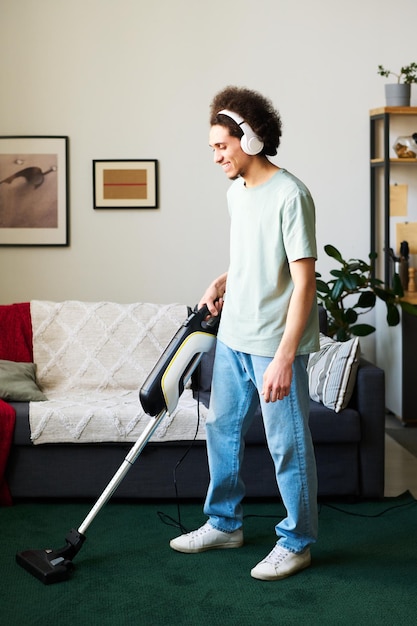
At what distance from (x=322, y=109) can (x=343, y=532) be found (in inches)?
103

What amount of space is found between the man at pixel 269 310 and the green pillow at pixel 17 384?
Result: 3.40 feet

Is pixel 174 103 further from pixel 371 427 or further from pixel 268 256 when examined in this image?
pixel 268 256

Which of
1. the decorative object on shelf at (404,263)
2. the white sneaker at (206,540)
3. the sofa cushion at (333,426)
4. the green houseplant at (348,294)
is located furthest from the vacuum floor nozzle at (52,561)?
the decorative object on shelf at (404,263)

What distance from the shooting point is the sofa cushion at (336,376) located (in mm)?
3096

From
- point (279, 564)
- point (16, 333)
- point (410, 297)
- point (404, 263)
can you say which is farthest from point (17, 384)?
point (404, 263)

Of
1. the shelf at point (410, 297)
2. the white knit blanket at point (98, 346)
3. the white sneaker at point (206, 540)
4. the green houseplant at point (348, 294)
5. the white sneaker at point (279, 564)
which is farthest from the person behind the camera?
the shelf at point (410, 297)

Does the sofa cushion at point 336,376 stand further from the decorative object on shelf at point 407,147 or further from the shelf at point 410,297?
the decorative object on shelf at point 407,147

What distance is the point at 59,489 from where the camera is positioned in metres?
3.10

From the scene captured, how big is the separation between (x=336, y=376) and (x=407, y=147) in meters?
1.91

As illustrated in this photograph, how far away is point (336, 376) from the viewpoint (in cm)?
312

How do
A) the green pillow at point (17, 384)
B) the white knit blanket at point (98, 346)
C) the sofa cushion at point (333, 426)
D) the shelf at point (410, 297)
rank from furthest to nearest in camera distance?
the shelf at point (410, 297)
the white knit blanket at point (98, 346)
the green pillow at point (17, 384)
the sofa cushion at point (333, 426)

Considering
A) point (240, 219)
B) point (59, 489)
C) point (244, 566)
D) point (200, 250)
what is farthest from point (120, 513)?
point (200, 250)

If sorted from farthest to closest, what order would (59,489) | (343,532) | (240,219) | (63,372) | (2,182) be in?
(2,182)
(63,372)
(59,489)
(343,532)
(240,219)

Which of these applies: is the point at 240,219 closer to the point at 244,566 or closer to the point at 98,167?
the point at 244,566
